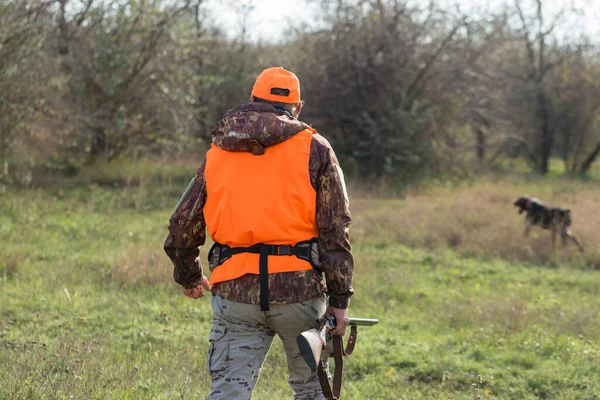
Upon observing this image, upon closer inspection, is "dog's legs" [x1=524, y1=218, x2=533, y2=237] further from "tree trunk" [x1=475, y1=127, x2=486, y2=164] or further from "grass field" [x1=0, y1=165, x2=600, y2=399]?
"tree trunk" [x1=475, y1=127, x2=486, y2=164]

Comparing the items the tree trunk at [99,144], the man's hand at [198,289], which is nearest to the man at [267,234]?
the man's hand at [198,289]

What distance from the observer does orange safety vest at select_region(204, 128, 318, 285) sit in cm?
309

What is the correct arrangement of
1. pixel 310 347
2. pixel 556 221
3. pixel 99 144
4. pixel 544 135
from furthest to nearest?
pixel 544 135
pixel 99 144
pixel 556 221
pixel 310 347

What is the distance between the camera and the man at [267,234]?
10.2 feet

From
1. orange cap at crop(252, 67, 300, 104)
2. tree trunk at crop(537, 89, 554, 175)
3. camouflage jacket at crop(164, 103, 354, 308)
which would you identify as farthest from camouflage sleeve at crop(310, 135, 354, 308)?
tree trunk at crop(537, 89, 554, 175)

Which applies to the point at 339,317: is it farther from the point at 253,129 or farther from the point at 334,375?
the point at 253,129

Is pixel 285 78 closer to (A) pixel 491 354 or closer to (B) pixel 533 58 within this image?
(A) pixel 491 354

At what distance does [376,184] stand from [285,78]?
1569cm

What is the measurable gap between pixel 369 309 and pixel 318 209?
514cm

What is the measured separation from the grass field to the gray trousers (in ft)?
3.98

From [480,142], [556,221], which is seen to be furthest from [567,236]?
[480,142]

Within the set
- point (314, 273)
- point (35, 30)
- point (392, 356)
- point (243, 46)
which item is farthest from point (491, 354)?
point (243, 46)

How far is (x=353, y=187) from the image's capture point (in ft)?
58.2

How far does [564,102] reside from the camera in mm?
27797
